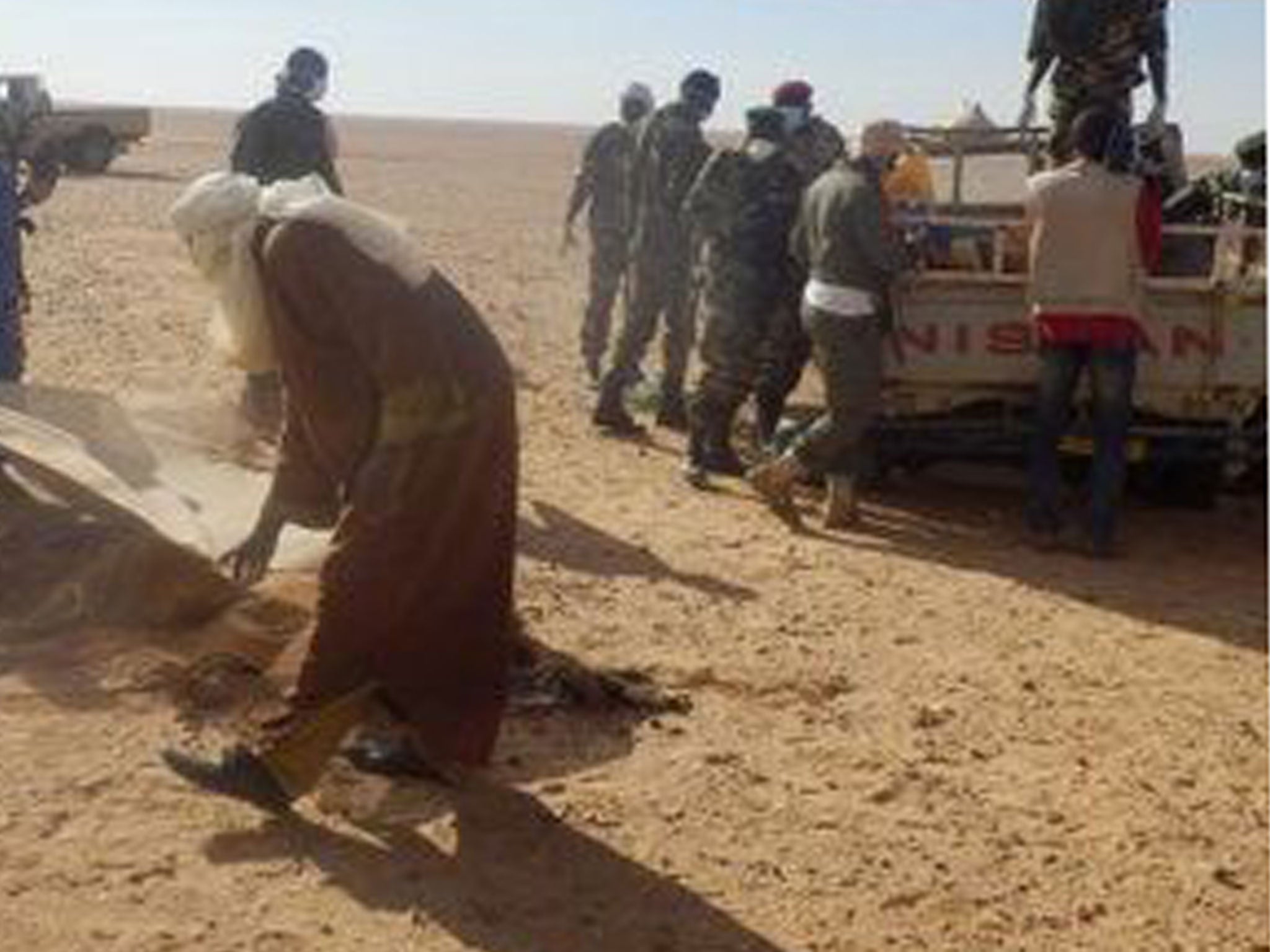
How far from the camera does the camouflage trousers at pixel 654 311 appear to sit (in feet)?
36.3

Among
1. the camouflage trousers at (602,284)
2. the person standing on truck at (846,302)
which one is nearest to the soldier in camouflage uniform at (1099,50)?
the person standing on truck at (846,302)

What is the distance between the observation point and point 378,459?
5000 mm

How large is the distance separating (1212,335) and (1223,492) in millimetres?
1897

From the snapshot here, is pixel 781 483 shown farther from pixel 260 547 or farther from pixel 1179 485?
pixel 260 547

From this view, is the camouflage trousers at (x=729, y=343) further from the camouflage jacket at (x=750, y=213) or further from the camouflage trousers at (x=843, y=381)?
the camouflage trousers at (x=843, y=381)

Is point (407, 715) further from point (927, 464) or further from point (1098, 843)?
point (927, 464)

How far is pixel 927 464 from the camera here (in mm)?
10352

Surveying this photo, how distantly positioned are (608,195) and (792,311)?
8.44 feet

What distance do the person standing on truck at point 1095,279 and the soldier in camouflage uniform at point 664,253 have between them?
243cm

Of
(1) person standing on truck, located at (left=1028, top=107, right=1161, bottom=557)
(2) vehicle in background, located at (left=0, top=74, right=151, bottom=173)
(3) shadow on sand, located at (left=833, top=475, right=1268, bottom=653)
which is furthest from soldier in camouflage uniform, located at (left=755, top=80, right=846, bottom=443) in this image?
(2) vehicle in background, located at (left=0, top=74, right=151, bottom=173)

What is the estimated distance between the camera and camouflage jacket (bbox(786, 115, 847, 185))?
387 inches

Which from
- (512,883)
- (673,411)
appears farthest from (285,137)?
(512,883)

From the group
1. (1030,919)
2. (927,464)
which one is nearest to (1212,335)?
(927,464)


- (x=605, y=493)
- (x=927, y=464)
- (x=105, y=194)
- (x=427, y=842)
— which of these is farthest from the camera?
(x=105, y=194)
